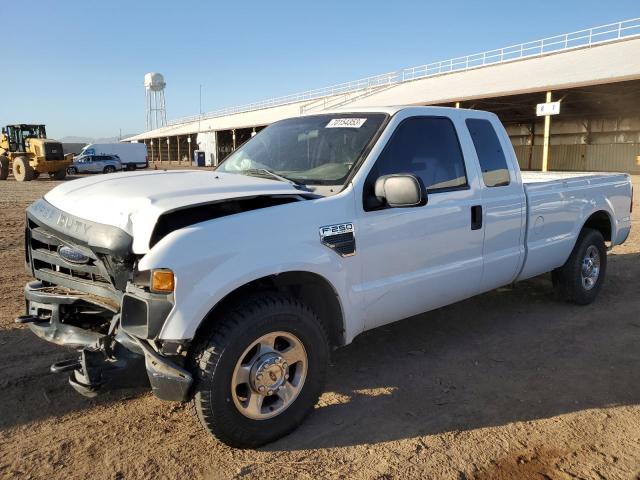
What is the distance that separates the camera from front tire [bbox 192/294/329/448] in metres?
2.77

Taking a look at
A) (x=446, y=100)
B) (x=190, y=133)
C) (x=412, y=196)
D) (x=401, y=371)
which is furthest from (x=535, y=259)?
(x=190, y=133)

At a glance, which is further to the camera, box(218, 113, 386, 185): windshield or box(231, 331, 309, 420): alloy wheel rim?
box(218, 113, 386, 185): windshield

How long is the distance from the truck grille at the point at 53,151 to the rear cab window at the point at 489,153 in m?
28.4

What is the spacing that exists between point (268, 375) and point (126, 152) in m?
49.1

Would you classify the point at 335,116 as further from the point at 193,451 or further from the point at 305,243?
the point at 193,451

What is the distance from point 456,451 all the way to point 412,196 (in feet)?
4.84

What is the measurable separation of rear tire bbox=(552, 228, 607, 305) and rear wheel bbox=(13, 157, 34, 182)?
92.9 ft

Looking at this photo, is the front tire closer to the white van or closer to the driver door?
the driver door

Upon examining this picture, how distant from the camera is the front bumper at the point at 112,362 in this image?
2.68 meters

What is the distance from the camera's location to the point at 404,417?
3.38 m

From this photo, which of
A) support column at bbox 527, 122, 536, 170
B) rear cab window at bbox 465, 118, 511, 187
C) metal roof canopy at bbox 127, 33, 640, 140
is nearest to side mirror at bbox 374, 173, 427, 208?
rear cab window at bbox 465, 118, 511, 187

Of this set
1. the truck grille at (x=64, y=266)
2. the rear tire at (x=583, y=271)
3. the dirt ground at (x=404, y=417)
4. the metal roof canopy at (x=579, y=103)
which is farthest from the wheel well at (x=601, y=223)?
the metal roof canopy at (x=579, y=103)

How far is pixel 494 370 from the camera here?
4113 mm

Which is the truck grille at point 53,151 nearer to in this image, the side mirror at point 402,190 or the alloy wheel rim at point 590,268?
the alloy wheel rim at point 590,268
